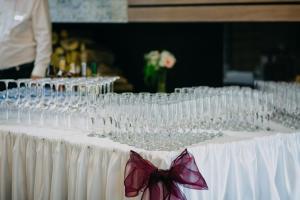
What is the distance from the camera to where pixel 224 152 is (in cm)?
272

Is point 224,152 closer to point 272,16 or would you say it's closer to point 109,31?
point 272,16

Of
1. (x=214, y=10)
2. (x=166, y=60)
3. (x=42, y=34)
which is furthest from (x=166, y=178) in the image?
(x=166, y=60)

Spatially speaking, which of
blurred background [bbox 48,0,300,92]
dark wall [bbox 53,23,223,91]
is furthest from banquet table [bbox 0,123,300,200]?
dark wall [bbox 53,23,223,91]

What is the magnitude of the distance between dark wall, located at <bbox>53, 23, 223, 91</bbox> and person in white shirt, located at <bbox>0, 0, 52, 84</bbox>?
1.59m

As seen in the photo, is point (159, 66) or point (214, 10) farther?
point (159, 66)

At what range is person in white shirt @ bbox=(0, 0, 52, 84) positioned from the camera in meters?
4.33

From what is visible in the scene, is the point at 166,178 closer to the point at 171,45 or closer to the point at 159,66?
the point at 159,66

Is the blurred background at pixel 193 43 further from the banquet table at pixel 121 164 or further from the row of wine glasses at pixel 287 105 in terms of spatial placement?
the banquet table at pixel 121 164

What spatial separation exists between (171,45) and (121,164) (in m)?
3.17

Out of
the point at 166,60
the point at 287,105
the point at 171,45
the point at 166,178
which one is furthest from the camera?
the point at 171,45

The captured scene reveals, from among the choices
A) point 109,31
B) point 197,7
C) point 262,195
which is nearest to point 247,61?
point 197,7

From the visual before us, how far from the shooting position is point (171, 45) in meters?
5.74

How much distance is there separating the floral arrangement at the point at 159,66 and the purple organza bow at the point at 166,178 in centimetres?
261

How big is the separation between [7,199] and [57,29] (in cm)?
314
